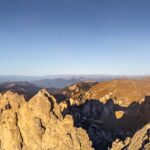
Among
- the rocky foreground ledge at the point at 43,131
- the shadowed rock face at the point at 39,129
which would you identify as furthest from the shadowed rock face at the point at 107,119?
the shadowed rock face at the point at 39,129

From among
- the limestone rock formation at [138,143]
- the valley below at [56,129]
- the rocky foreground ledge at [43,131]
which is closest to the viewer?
the limestone rock formation at [138,143]

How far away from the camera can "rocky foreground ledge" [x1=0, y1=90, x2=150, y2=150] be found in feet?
184

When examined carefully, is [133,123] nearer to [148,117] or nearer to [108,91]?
[148,117]

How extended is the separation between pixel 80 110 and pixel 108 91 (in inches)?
1623

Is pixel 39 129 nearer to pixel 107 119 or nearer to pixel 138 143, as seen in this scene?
pixel 138 143

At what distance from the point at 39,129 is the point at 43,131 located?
2.85 ft

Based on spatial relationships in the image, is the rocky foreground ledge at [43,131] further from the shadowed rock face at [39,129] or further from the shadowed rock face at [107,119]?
the shadowed rock face at [107,119]

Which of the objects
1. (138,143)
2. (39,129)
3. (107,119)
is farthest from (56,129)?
(107,119)

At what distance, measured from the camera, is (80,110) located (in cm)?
9962

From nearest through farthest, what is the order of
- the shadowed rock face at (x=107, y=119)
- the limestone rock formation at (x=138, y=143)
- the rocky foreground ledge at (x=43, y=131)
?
the limestone rock formation at (x=138, y=143) → the rocky foreground ledge at (x=43, y=131) → the shadowed rock face at (x=107, y=119)

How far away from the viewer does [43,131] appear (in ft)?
204

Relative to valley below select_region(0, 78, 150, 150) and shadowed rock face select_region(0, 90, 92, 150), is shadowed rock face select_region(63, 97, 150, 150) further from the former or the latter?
shadowed rock face select_region(0, 90, 92, 150)

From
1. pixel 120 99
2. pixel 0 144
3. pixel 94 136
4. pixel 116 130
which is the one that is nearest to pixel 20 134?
pixel 0 144

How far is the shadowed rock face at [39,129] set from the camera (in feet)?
188
